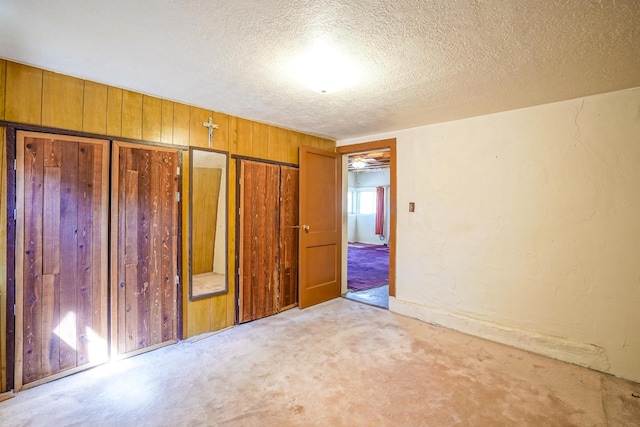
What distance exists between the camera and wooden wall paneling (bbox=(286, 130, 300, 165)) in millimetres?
3820

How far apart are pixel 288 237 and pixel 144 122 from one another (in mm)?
2001

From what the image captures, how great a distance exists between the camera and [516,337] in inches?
113

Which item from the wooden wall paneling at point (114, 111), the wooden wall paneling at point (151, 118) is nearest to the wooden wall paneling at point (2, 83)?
the wooden wall paneling at point (114, 111)

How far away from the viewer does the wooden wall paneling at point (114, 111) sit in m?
2.44

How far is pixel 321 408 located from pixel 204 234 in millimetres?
2013

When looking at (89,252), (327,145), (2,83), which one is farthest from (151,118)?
(327,145)

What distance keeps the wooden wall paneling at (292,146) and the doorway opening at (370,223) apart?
0.81m

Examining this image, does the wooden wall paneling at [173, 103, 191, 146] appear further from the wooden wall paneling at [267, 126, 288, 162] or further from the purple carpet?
the purple carpet

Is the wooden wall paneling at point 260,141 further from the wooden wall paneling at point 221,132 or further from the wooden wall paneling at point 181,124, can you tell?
the wooden wall paneling at point 181,124

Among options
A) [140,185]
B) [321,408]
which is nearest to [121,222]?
[140,185]

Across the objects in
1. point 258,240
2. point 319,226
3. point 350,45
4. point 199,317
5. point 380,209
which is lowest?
point 199,317

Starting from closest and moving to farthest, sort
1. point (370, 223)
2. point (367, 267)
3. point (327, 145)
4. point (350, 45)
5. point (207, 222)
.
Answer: point (350, 45) → point (207, 222) → point (327, 145) → point (367, 267) → point (370, 223)

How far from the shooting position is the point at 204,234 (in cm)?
312

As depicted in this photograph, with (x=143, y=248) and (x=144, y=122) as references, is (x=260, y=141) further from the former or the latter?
(x=143, y=248)
